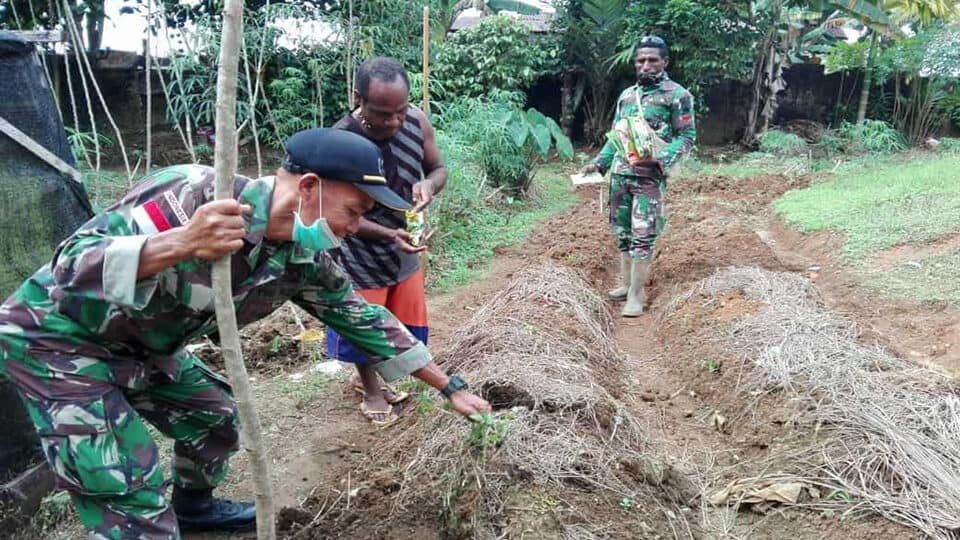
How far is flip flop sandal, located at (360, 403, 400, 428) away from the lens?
3492 millimetres

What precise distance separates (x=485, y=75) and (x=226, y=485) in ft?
33.3

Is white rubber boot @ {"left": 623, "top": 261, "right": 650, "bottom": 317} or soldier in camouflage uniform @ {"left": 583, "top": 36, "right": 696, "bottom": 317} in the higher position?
soldier in camouflage uniform @ {"left": 583, "top": 36, "right": 696, "bottom": 317}

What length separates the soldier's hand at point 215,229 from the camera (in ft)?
5.18

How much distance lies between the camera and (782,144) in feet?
42.7

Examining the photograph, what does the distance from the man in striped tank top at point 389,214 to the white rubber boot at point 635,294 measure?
2.31 meters

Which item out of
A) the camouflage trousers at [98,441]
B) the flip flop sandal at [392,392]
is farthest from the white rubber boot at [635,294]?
the camouflage trousers at [98,441]

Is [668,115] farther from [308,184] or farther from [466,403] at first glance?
[308,184]

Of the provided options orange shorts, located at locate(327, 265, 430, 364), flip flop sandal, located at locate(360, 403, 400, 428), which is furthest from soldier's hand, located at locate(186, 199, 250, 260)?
flip flop sandal, located at locate(360, 403, 400, 428)

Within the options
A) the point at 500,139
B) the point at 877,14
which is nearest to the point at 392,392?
the point at 500,139

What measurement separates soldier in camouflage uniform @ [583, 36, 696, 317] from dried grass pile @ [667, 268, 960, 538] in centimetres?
98

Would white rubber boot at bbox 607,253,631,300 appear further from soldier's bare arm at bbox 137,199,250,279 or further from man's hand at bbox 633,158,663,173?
soldier's bare arm at bbox 137,199,250,279

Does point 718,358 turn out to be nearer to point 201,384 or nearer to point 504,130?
point 201,384

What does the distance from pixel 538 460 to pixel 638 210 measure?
2.80 m

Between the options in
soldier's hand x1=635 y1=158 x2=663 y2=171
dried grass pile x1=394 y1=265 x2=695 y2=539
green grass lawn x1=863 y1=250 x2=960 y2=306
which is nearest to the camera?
dried grass pile x1=394 y1=265 x2=695 y2=539
